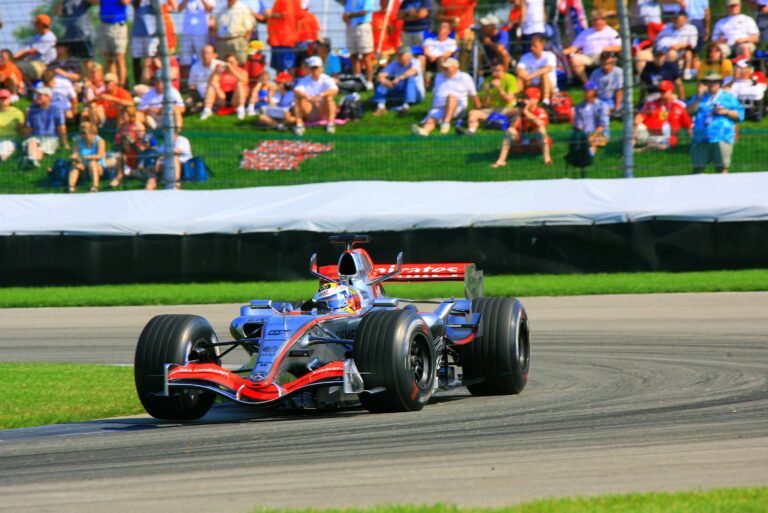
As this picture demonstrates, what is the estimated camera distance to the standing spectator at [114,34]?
19.5m

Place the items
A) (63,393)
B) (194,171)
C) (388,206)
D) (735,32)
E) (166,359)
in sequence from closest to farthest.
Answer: (166,359)
(63,393)
(388,206)
(735,32)
(194,171)

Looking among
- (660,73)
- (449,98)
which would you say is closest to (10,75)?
(449,98)

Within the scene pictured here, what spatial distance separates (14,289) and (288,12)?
5.99 meters

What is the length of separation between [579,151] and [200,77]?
602cm

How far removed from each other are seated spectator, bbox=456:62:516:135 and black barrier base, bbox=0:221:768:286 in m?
2.96

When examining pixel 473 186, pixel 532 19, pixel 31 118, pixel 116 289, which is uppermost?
pixel 532 19

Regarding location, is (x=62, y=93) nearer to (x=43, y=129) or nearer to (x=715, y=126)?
(x=43, y=129)

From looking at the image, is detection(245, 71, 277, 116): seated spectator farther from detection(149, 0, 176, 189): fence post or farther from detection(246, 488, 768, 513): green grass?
detection(246, 488, 768, 513): green grass

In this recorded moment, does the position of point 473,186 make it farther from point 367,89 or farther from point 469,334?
point 469,334

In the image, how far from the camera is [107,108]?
1912 cm

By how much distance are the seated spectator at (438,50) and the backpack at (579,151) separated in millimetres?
2588

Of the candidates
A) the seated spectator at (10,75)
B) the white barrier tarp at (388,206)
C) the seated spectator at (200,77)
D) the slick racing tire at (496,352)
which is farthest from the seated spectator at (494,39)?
the slick racing tire at (496,352)

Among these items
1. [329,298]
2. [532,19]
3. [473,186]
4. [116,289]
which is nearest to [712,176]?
[473,186]

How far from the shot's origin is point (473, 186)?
16734 mm
